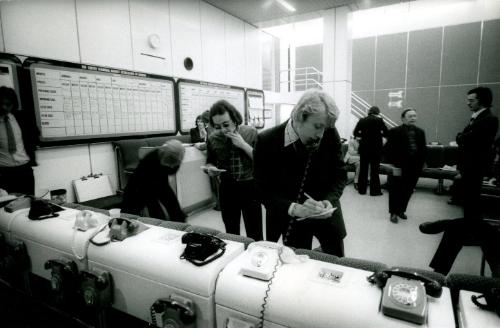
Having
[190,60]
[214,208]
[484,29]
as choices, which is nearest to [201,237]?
[214,208]

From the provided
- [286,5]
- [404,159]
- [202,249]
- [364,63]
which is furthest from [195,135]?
[364,63]

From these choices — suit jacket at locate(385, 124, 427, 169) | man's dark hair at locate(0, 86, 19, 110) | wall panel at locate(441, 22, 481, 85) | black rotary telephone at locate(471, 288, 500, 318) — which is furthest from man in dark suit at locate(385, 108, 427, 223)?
wall panel at locate(441, 22, 481, 85)

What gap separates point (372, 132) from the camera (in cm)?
438

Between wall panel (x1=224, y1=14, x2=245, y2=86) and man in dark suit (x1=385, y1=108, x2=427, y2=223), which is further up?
wall panel (x1=224, y1=14, x2=245, y2=86)

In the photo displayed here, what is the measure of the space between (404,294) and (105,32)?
12.8 ft

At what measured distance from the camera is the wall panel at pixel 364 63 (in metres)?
7.81

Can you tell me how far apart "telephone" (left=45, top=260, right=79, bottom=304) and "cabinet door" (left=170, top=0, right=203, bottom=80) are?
3.74 metres

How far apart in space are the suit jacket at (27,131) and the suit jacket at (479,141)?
4.03 meters

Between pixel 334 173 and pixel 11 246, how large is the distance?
1502 millimetres

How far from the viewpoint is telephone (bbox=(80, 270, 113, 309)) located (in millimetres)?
948

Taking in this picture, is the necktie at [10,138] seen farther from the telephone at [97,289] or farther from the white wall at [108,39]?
the telephone at [97,289]

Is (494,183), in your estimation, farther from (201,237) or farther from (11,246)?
(11,246)

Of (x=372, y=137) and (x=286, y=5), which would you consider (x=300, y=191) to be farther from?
(x=286, y=5)

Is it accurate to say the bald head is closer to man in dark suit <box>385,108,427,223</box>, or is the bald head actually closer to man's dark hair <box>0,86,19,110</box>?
man's dark hair <box>0,86,19,110</box>
